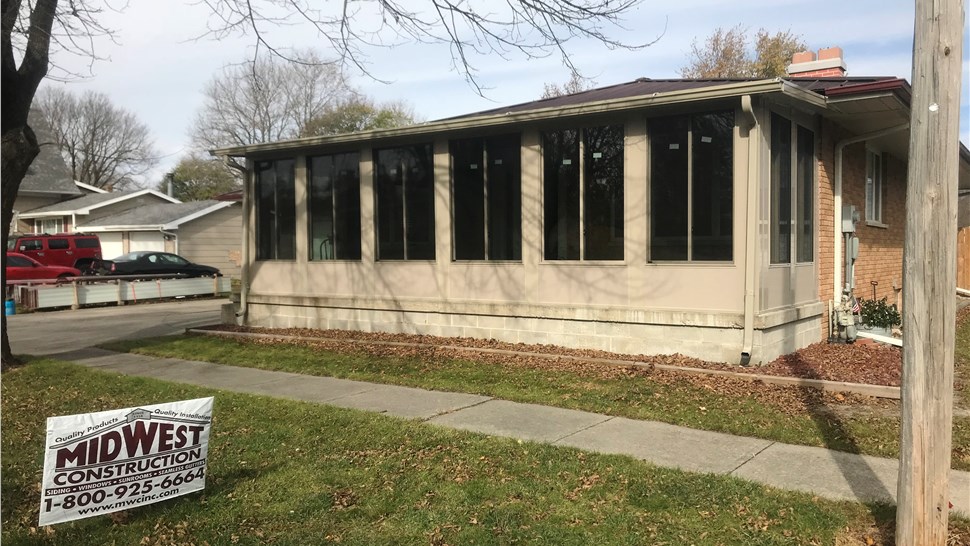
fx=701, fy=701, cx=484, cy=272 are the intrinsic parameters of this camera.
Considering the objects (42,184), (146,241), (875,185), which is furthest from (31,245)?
(875,185)

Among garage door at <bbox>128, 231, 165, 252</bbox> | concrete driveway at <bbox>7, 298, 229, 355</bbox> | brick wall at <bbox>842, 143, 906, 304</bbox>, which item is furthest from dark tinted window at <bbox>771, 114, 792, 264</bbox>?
garage door at <bbox>128, 231, 165, 252</bbox>

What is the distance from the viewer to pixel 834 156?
10.7m

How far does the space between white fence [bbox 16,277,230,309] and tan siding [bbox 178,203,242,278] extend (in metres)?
5.95

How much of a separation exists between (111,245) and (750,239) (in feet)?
106

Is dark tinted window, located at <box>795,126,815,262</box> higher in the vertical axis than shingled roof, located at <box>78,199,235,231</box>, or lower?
lower

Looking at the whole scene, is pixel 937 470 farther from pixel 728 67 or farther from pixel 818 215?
pixel 728 67

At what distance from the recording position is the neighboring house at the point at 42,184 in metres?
35.9

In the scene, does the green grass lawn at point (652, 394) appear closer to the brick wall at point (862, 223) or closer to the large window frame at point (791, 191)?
the large window frame at point (791, 191)

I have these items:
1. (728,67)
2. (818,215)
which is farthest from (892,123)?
(728,67)

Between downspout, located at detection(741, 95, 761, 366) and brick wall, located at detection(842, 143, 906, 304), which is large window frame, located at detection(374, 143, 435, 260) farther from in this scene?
brick wall, located at detection(842, 143, 906, 304)

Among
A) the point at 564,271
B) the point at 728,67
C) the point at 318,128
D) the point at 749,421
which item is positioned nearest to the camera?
the point at 749,421

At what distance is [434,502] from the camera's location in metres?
4.51

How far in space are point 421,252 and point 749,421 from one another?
657 centimetres

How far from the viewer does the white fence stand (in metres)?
20.8
